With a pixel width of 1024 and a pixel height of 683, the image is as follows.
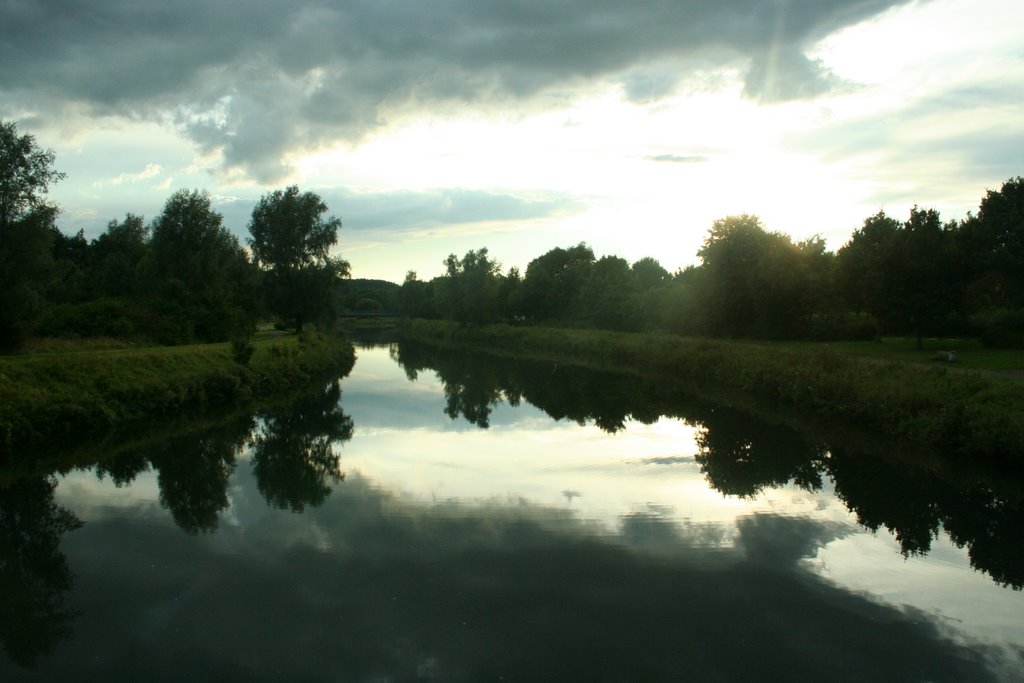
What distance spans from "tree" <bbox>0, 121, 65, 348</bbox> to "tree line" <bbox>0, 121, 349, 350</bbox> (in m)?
0.04

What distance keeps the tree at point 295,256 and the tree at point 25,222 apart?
835 inches

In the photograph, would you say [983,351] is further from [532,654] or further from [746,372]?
[532,654]

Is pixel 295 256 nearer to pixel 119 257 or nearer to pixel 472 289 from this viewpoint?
pixel 119 257

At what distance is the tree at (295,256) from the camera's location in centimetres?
5147

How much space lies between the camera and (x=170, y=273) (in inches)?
1751

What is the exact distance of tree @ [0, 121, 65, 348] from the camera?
1102 inches

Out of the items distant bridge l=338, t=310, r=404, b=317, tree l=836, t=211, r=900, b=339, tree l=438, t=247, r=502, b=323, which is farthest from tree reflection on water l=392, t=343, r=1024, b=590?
distant bridge l=338, t=310, r=404, b=317

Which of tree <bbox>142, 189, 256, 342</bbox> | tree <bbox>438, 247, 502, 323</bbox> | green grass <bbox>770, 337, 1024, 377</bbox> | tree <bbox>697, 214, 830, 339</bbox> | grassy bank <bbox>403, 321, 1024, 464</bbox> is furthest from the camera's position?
tree <bbox>438, 247, 502, 323</bbox>

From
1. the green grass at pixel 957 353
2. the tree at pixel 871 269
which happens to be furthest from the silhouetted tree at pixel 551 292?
the green grass at pixel 957 353

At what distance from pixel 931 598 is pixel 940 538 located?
2776mm

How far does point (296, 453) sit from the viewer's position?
17125 millimetres

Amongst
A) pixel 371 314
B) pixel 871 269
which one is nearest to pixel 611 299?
pixel 871 269

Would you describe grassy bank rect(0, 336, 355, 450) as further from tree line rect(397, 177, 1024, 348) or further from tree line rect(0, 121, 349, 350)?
tree line rect(397, 177, 1024, 348)

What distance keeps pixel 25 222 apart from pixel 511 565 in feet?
93.4
